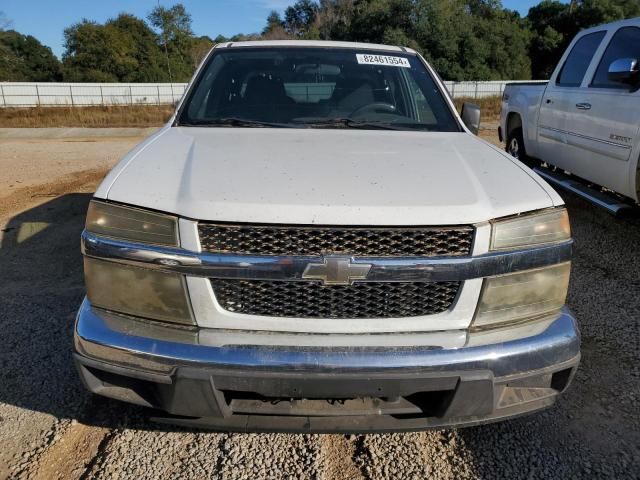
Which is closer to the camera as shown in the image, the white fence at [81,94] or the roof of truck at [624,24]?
the roof of truck at [624,24]

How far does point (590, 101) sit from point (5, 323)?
5.27m

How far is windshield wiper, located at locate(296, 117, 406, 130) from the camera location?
9.62 ft

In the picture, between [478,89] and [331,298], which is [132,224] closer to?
[331,298]

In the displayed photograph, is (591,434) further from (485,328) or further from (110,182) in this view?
(110,182)

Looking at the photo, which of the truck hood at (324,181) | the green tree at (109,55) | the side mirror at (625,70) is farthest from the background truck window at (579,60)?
the green tree at (109,55)

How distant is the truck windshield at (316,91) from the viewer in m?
3.02

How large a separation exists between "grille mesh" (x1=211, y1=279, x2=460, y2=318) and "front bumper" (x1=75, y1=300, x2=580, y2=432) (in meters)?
0.14

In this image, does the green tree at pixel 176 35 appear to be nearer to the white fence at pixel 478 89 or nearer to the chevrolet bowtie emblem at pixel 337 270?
the white fence at pixel 478 89

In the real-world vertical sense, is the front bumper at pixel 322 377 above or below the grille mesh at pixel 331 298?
below

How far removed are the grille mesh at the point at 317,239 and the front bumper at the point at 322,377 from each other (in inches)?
13.5

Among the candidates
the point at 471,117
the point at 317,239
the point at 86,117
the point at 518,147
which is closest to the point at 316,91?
the point at 471,117

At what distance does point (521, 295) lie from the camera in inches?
74.9

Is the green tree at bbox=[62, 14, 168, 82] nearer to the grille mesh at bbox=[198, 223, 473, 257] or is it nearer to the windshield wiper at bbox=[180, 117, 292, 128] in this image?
the windshield wiper at bbox=[180, 117, 292, 128]

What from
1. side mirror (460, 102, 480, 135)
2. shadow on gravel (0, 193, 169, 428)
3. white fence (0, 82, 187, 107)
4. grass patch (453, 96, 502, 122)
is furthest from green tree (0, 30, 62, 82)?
side mirror (460, 102, 480, 135)
